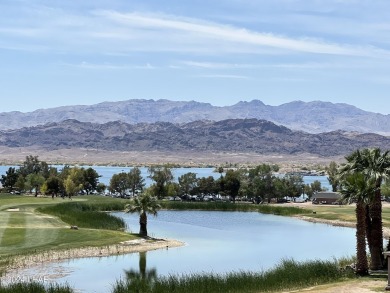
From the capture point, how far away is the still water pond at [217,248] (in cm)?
5803

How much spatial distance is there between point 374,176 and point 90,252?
32.0 metres

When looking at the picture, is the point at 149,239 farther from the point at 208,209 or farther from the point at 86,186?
the point at 86,186

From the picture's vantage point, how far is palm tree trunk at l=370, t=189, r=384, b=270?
162 feet

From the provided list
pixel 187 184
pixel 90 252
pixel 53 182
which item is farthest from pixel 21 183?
pixel 90 252

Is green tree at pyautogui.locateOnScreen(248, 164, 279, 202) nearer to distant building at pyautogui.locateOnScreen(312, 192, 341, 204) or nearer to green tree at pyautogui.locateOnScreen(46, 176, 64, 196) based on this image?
distant building at pyautogui.locateOnScreen(312, 192, 341, 204)

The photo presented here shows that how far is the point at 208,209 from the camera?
134m

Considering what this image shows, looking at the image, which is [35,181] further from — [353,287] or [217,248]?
[353,287]

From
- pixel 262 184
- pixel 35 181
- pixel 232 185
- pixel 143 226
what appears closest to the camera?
pixel 143 226

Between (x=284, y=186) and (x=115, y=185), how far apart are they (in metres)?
44.5

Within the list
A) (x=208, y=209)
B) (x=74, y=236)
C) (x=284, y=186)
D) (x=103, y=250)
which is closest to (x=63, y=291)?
(x=103, y=250)

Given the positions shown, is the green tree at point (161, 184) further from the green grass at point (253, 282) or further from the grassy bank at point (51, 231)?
the green grass at point (253, 282)

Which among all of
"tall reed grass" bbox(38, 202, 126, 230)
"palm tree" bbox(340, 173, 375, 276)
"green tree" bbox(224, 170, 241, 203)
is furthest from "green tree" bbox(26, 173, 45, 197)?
"palm tree" bbox(340, 173, 375, 276)

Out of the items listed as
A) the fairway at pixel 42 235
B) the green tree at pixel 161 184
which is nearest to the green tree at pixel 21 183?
the green tree at pixel 161 184

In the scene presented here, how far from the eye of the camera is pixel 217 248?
7619 cm
